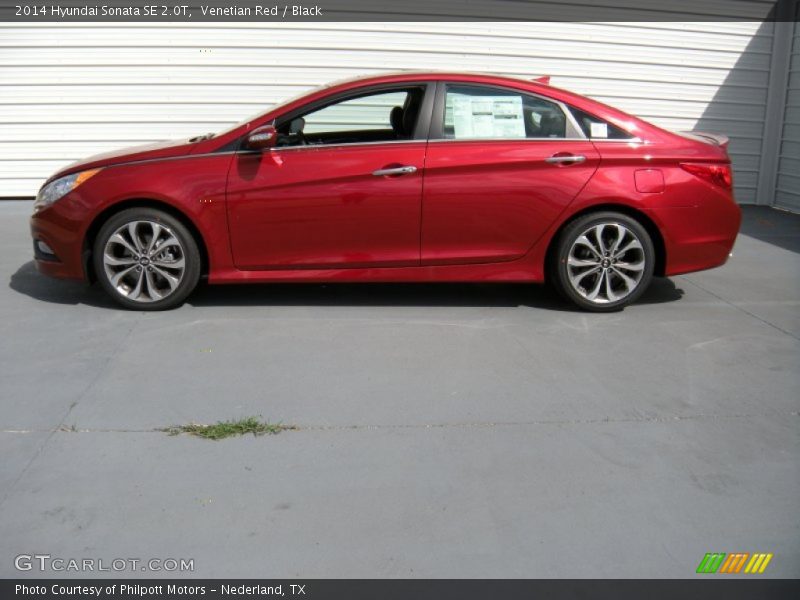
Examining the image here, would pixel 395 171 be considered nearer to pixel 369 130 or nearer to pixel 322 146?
pixel 322 146

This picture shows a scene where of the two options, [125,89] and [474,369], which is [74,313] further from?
[125,89]

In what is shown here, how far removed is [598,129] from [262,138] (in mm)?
2174

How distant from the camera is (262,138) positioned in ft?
18.0

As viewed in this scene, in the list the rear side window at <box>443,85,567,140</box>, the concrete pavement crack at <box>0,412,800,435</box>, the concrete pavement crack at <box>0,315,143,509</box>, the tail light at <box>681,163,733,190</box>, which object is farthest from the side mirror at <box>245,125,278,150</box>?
the tail light at <box>681,163,733,190</box>

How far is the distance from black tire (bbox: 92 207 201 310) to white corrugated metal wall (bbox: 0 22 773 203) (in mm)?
4116

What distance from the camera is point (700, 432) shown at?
13.2ft

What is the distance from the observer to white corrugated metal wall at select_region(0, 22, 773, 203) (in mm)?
9164

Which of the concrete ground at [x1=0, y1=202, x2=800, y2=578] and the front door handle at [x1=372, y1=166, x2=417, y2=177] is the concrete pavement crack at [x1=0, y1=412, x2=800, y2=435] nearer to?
the concrete ground at [x1=0, y1=202, x2=800, y2=578]

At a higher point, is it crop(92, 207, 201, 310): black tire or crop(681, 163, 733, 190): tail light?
crop(681, 163, 733, 190): tail light

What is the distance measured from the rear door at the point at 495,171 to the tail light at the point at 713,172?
2.17 feet

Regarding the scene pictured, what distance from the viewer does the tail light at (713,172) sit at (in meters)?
5.75
